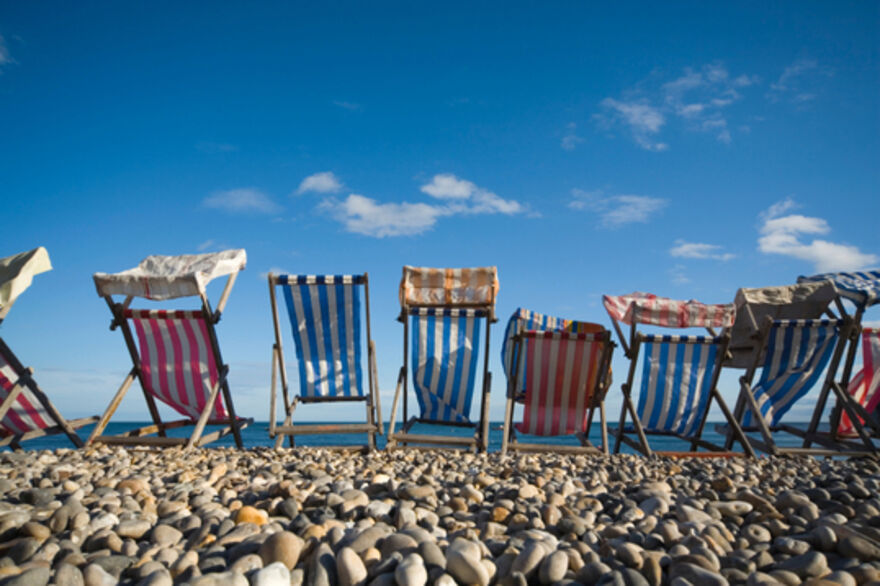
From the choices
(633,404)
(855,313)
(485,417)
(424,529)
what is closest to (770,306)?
(855,313)

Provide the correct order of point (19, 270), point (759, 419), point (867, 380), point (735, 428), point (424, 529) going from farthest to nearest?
point (867, 380), point (759, 419), point (735, 428), point (19, 270), point (424, 529)

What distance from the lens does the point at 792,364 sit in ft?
18.0

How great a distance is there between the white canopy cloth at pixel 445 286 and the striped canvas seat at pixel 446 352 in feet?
0.32

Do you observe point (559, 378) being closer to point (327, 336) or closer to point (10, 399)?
point (327, 336)

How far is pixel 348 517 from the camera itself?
2135 mm

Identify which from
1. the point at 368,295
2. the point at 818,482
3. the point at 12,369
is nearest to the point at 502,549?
the point at 818,482

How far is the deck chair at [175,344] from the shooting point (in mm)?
4871

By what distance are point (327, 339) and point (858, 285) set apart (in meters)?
5.56

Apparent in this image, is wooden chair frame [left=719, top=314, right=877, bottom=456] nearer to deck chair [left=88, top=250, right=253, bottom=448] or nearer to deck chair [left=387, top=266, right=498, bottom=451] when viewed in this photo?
deck chair [left=387, top=266, right=498, bottom=451]

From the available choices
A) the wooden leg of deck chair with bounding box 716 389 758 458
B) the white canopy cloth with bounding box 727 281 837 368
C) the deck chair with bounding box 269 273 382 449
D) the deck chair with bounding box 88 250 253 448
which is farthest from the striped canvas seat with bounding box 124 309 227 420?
the white canopy cloth with bounding box 727 281 837 368

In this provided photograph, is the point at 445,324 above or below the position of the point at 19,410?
above

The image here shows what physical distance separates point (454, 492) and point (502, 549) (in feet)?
2.69

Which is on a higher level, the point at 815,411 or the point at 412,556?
the point at 412,556

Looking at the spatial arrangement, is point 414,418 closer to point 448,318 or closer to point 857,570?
point 448,318
